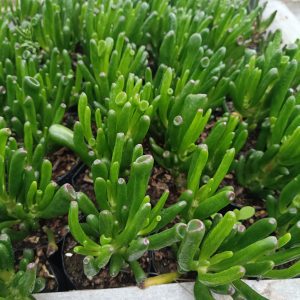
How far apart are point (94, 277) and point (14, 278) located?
0.69 feet

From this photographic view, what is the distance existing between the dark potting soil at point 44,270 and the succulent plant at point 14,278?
11cm

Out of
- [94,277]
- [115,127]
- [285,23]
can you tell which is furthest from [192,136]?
[285,23]

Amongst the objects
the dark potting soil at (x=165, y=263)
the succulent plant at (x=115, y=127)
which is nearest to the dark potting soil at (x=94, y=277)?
the dark potting soil at (x=165, y=263)

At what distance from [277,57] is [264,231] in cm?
60

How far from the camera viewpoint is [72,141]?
101 cm

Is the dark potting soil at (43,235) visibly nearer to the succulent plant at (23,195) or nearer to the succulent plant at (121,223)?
the succulent plant at (23,195)

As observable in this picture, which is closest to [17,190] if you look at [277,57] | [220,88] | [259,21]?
[220,88]

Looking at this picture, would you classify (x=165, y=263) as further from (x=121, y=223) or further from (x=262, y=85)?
(x=262, y=85)

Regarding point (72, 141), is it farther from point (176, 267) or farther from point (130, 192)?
point (176, 267)

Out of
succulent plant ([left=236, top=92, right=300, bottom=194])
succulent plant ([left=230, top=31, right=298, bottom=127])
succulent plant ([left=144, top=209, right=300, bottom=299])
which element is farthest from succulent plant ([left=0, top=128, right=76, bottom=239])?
succulent plant ([left=230, top=31, right=298, bottom=127])

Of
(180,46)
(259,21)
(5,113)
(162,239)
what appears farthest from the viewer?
(259,21)

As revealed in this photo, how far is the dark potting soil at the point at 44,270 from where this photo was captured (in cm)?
95

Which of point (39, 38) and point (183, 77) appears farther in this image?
point (39, 38)

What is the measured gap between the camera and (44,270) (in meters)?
0.97
